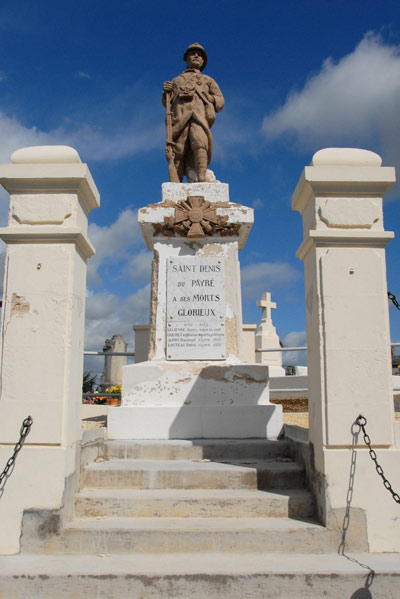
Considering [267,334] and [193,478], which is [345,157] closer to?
[193,478]

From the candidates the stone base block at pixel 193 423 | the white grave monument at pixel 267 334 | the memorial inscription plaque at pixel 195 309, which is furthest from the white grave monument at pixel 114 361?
the stone base block at pixel 193 423

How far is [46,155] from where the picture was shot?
4.10 meters

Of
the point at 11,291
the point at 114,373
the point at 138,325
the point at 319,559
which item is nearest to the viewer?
the point at 319,559

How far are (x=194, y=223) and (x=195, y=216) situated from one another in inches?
3.8

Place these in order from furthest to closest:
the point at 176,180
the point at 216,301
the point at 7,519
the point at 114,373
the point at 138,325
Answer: the point at 114,373 < the point at 138,325 < the point at 176,180 < the point at 216,301 < the point at 7,519

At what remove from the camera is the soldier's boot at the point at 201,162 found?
7.30m

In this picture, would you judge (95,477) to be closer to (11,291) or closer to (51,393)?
(51,393)

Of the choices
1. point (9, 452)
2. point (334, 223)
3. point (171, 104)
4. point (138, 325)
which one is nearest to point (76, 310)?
point (9, 452)

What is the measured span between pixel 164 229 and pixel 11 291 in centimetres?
288

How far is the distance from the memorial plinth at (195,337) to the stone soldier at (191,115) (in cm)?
83

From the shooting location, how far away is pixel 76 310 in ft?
13.3

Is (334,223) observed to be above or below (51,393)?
above

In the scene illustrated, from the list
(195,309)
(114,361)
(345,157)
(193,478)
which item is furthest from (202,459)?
(114,361)

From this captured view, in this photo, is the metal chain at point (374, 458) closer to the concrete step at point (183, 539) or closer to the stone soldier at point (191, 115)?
the concrete step at point (183, 539)
